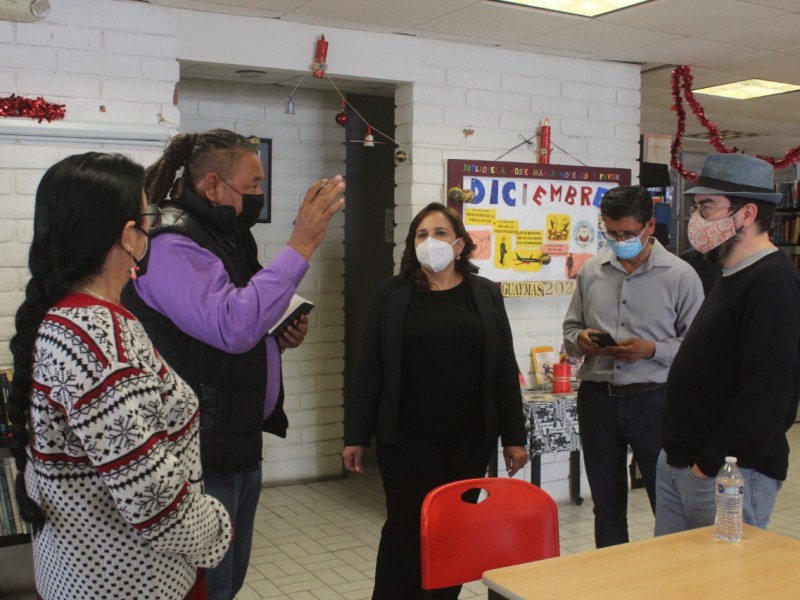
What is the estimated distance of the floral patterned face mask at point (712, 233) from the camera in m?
2.31

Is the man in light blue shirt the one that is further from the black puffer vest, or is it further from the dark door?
the dark door

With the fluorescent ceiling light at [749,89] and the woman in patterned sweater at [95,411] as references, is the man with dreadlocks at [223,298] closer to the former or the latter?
the woman in patterned sweater at [95,411]

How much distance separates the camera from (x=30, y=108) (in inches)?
130

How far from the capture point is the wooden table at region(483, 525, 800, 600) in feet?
5.44

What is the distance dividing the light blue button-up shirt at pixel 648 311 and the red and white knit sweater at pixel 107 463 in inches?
77.0

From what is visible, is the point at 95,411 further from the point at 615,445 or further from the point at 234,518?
the point at 615,445

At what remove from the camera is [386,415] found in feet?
9.28

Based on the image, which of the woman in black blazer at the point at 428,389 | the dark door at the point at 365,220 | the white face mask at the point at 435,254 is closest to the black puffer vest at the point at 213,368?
the woman in black blazer at the point at 428,389

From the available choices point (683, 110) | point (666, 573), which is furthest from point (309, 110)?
point (666, 573)

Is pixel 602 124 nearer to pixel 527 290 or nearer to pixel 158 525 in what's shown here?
pixel 527 290

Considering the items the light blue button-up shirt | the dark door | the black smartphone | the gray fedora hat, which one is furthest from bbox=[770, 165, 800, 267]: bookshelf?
the gray fedora hat

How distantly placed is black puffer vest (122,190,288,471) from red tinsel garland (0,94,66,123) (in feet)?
5.08

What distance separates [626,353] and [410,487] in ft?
2.97

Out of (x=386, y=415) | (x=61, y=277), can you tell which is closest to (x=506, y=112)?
(x=386, y=415)
